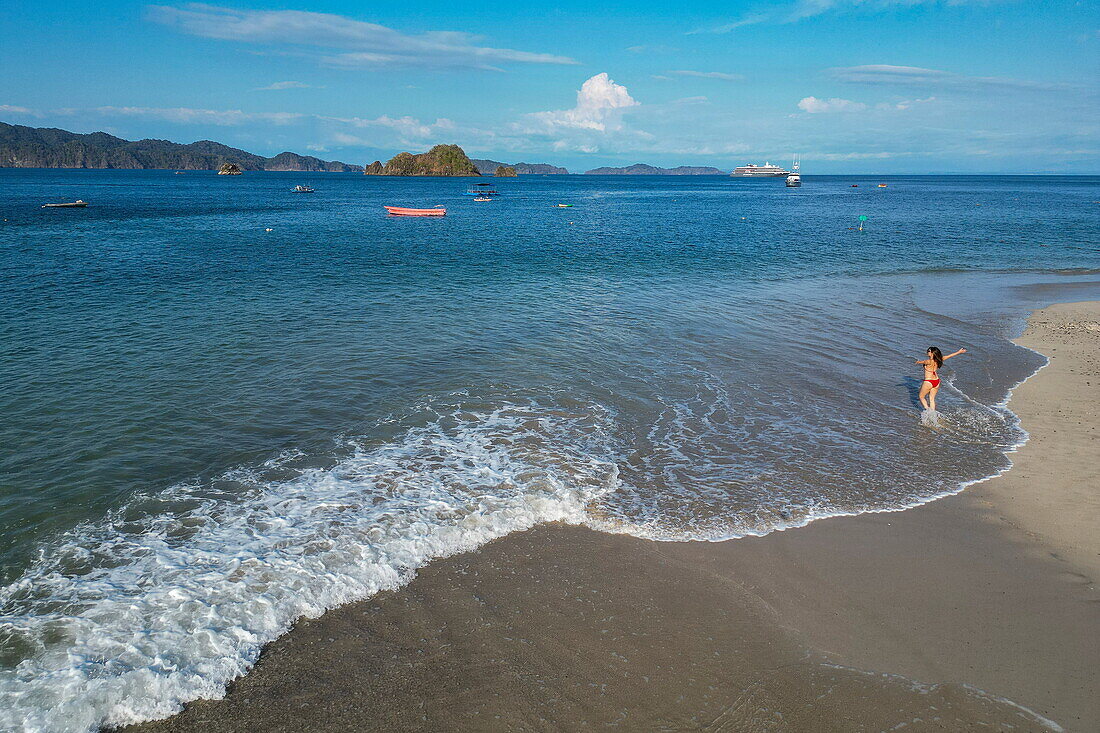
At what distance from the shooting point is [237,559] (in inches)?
347

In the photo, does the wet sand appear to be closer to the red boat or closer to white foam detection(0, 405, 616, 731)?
white foam detection(0, 405, 616, 731)

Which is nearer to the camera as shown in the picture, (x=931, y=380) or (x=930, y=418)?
(x=930, y=418)

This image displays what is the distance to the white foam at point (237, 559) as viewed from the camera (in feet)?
21.9

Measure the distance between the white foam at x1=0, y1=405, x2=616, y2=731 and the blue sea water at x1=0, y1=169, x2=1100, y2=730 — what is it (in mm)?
38

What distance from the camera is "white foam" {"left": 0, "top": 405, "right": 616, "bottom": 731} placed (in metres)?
6.67

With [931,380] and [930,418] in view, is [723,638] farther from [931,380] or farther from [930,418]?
[931,380]

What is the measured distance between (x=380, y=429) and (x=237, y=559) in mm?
5022

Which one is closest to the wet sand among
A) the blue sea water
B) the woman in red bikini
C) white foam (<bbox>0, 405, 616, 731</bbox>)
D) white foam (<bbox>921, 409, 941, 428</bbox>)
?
white foam (<bbox>0, 405, 616, 731</bbox>)

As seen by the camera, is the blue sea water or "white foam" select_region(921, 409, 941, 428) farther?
"white foam" select_region(921, 409, 941, 428)

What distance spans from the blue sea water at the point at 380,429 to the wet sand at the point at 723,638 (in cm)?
Answer: 70

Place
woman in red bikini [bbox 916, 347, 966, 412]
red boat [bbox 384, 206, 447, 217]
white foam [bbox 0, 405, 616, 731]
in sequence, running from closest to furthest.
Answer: white foam [bbox 0, 405, 616, 731] < woman in red bikini [bbox 916, 347, 966, 412] < red boat [bbox 384, 206, 447, 217]

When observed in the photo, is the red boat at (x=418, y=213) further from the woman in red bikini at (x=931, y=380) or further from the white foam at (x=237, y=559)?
the woman in red bikini at (x=931, y=380)

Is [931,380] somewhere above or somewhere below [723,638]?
above

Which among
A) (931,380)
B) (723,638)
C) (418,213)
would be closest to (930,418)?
(931,380)
